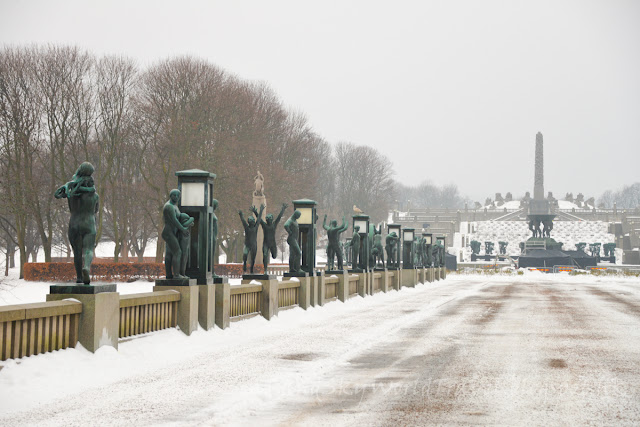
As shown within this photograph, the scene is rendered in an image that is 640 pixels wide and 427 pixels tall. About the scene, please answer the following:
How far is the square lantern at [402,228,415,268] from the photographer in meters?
44.4

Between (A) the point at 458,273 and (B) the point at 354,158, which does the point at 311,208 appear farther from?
(B) the point at 354,158

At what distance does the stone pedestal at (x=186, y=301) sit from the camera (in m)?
14.4

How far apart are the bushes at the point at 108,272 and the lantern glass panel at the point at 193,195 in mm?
29217

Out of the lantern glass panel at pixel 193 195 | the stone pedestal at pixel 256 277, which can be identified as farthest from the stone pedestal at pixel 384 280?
the lantern glass panel at pixel 193 195

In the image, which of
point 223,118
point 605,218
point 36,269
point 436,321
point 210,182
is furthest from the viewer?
point 605,218

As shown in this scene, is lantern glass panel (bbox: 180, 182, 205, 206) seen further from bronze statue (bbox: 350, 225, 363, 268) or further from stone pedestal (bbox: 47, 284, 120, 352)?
bronze statue (bbox: 350, 225, 363, 268)

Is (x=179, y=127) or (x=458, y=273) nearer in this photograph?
(x=179, y=127)

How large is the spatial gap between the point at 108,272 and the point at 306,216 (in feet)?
79.8

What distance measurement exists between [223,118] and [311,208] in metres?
29.5

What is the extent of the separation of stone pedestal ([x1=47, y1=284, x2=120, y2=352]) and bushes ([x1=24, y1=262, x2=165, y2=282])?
33403 millimetres

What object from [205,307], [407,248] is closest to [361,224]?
[407,248]

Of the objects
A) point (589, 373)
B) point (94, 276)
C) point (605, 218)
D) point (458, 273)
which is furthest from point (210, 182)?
point (605, 218)

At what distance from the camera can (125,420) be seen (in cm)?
789

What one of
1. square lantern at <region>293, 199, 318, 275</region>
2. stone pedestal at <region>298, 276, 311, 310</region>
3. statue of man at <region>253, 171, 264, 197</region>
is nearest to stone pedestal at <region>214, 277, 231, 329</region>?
stone pedestal at <region>298, 276, 311, 310</region>
